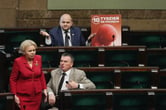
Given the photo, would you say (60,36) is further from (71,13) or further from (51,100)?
(71,13)

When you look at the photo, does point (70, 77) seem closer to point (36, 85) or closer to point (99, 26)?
point (36, 85)

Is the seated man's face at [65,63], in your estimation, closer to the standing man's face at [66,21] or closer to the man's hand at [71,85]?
the man's hand at [71,85]

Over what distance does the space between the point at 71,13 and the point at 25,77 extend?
2636 millimetres

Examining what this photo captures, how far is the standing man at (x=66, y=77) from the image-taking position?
491 centimetres

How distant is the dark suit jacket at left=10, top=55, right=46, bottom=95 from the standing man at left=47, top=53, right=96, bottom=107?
16cm

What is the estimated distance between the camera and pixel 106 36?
5703mm

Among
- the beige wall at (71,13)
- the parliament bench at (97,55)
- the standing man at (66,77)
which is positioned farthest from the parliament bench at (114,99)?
the beige wall at (71,13)

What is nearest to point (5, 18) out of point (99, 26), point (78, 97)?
point (99, 26)

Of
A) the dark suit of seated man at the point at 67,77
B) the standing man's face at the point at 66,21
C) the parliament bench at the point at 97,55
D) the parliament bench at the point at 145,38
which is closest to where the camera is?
the dark suit of seated man at the point at 67,77

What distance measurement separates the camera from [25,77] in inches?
189

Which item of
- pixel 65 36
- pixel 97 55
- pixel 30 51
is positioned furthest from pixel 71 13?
pixel 30 51

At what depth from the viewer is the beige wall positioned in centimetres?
727

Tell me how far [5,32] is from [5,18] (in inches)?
57.0

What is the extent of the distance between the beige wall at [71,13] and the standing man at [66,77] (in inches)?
93.7
